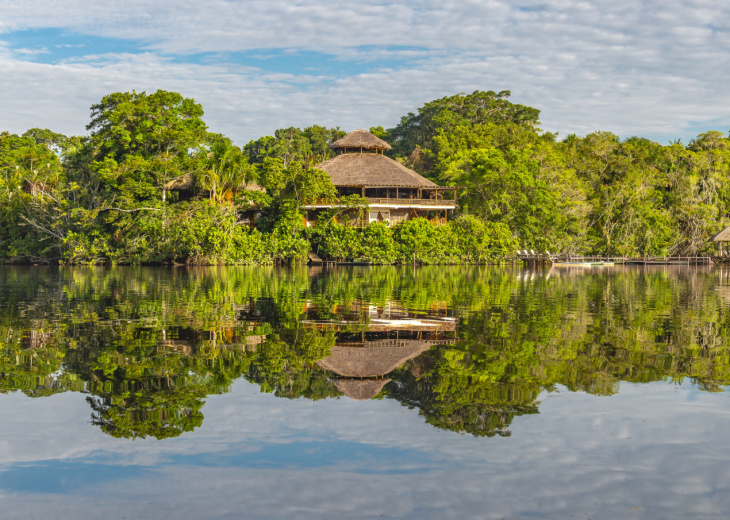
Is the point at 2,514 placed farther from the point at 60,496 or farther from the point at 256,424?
the point at 256,424

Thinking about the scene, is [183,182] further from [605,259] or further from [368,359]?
[368,359]

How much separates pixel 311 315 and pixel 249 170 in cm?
3223

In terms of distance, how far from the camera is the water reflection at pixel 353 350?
26.3 ft

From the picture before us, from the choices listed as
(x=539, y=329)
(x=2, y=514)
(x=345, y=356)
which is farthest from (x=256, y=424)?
(x=539, y=329)

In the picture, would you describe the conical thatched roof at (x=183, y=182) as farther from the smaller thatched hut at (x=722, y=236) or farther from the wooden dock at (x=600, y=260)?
the smaller thatched hut at (x=722, y=236)

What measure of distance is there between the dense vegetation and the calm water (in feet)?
99.2

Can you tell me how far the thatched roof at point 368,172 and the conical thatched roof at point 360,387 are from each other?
42883 mm

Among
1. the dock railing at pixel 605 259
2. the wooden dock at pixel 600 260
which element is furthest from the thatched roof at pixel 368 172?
the wooden dock at pixel 600 260

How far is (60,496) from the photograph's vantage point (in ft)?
17.2

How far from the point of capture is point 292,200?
153ft

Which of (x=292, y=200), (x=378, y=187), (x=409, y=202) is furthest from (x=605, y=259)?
(x=292, y=200)

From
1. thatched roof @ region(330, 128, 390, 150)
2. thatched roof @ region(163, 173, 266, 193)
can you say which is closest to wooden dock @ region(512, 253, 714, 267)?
thatched roof @ region(330, 128, 390, 150)

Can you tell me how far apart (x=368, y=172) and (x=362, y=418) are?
46637 mm

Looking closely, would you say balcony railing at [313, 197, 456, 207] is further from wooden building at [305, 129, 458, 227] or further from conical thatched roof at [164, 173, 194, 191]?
conical thatched roof at [164, 173, 194, 191]
